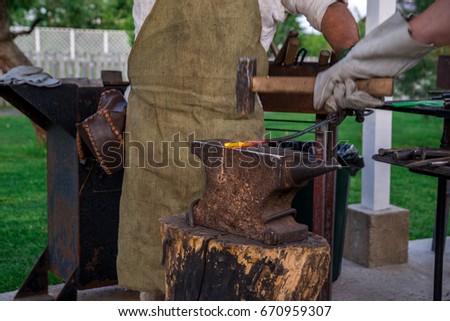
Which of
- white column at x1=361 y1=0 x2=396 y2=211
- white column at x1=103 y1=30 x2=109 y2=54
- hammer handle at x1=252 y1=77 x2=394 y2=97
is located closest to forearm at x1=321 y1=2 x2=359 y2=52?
hammer handle at x1=252 y1=77 x2=394 y2=97

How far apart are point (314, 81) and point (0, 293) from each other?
2.64 meters

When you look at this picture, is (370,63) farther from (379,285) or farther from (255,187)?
(379,285)

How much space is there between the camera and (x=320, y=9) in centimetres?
310

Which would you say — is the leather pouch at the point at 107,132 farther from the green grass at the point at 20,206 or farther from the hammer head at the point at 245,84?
the green grass at the point at 20,206

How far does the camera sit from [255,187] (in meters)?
2.35

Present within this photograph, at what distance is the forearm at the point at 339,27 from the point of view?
298 cm

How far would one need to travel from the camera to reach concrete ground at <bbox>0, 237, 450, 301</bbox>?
4.07 meters

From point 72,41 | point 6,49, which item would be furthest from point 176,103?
point 72,41

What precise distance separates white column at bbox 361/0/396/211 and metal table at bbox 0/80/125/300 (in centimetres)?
161

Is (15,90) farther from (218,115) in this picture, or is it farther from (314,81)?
(314,81)

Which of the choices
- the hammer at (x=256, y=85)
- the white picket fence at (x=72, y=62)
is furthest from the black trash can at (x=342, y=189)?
the white picket fence at (x=72, y=62)

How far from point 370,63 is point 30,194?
5.21 meters

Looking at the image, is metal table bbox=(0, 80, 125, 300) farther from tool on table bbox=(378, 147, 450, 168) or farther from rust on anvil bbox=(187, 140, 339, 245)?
tool on table bbox=(378, 147, 450, 168)

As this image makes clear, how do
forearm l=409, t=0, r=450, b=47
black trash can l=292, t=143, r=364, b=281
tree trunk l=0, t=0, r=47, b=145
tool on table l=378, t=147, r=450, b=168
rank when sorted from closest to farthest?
forearm l=409, t=0, r=450, b=47, tool on table l=378, t=147, r=450, b=168, black trash can l=292, t=143, r=364, b=281, tree trunk l=0, t=0, r=47, b=145
